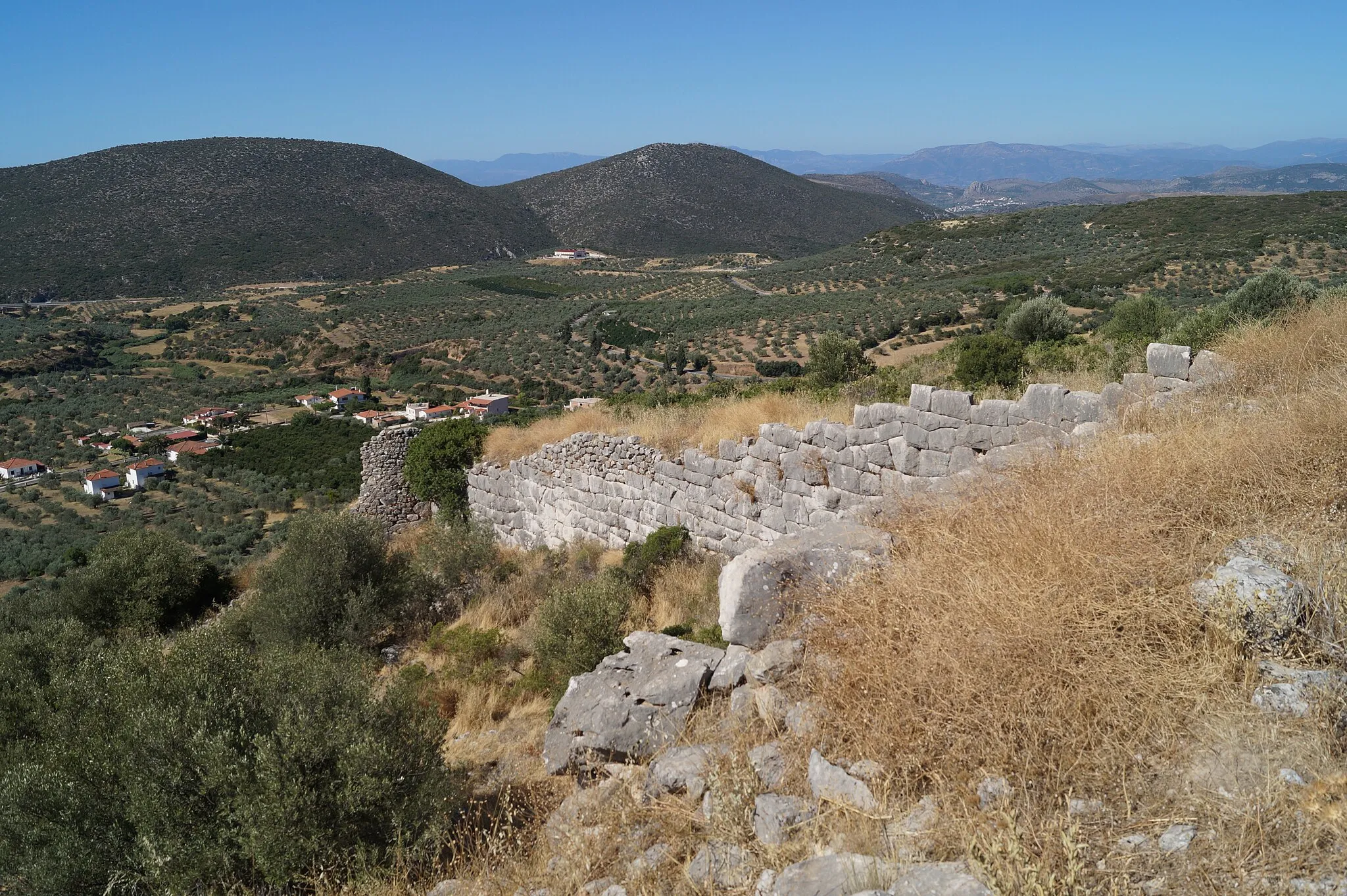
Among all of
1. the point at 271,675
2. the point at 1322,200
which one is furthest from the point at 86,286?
the point at 1322,200

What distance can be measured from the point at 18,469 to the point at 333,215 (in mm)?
68809

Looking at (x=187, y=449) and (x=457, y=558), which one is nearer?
(x=457, y=558)

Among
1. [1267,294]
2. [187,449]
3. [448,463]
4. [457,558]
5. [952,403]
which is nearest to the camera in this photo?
Result: [952,403]

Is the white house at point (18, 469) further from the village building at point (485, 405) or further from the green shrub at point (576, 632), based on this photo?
the green shrub at point (576, 632)

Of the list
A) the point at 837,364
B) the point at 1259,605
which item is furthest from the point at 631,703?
the point at 837,364

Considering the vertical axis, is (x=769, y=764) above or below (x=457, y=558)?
above

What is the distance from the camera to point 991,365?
12.5m

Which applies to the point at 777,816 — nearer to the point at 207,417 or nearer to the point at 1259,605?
the point at 1259,605

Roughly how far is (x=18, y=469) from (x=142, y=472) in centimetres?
706

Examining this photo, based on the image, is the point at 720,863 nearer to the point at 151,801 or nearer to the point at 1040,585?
the point at 1040,585

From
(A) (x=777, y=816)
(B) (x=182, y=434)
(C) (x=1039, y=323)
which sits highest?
(C) (x=1039, y=323)

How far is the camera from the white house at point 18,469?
112 feet

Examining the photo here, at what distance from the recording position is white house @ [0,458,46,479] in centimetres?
3419

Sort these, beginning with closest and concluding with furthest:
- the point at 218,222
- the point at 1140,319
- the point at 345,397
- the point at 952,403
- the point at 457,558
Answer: the point at 952,403 < the point at 457,558 < the point at 1140,319 < the point at 345,397 < the point at 218,222
